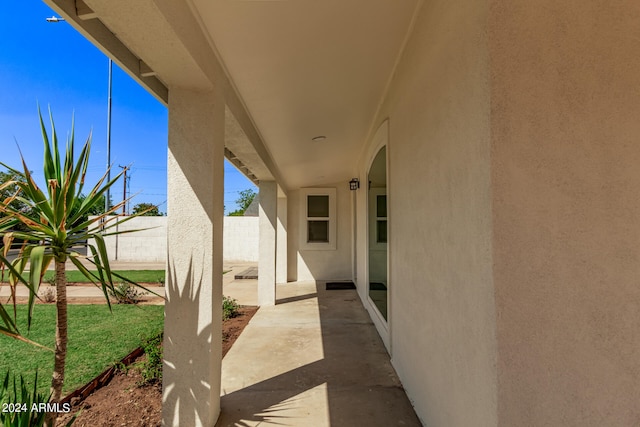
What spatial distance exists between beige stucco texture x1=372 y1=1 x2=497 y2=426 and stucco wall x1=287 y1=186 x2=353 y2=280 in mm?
6289

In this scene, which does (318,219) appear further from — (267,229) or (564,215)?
(564,215)

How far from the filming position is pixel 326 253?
369 inches

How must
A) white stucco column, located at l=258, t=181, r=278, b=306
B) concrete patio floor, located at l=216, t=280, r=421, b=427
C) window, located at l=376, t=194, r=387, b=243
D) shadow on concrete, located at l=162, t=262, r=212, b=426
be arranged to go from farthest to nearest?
white stucco column, located at l=258, t=181, r=278, b=306, window, located at l=376, t=194, r=387, b=243, concrete patio floor, located at l=216, t=280, r=421, b=427, shadow on concrete, located at l=162, t=262, r=212, b=426

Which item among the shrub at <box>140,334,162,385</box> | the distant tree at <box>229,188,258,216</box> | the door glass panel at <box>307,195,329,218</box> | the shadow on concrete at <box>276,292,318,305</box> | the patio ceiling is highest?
the distant tree at <box>229,188,258,216</box>

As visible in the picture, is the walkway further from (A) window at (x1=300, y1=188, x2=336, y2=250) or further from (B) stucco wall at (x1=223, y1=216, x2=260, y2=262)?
(B) stucco wall at (x1=223, y1=216, x2=260, y2=262)

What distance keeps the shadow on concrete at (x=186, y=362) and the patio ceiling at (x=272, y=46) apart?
1.53m

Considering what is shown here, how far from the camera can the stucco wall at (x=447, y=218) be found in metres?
1.41

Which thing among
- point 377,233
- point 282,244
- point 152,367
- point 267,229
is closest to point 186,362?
point 152,367

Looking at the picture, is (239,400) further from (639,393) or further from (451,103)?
(451,103)

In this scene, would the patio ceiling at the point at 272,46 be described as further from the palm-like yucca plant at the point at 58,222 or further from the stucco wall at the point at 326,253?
the stucco wall at the point at 326,253

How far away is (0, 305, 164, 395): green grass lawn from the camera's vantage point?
3.34 metres

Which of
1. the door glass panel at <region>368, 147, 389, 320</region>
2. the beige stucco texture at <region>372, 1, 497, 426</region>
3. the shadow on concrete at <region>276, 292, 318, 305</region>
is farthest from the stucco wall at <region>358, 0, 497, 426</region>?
the shadow on concrete at <region>276, 292, 318, 305</region>

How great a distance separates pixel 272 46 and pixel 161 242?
1762cm

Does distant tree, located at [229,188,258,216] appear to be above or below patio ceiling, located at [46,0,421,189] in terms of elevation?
above
